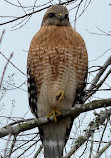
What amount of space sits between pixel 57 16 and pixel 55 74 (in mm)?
851

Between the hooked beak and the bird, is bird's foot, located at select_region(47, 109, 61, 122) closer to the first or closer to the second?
the bird

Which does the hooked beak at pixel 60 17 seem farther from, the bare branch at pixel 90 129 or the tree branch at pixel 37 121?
the bare branch at pixel 90 129

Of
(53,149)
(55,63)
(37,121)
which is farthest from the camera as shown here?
(53,149)

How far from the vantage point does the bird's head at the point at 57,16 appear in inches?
159

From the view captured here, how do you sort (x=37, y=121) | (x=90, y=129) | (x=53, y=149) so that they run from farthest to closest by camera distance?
(x=53, y=149) → (x=37, y=121) → (x=90, y=129)

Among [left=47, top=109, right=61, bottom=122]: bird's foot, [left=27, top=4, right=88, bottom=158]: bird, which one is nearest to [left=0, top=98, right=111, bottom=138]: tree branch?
[left=47, top=109, right=61, bottom=122]: bird's foot

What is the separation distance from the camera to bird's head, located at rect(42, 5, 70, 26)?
4.03 meters

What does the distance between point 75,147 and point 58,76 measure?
958 millimetres

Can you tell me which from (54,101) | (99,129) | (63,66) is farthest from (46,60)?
(99,129)

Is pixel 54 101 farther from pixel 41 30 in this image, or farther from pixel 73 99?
pixel 41 30

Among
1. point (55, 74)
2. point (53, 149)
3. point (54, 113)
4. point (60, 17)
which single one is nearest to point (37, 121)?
point (54, 113)

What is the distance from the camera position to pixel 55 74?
3.64 m

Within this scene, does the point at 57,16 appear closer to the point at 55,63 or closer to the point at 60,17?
the point at 60,17

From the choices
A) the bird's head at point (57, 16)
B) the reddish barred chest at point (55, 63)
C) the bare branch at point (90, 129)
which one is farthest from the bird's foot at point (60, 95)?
the bird's head at point (57, 16)
